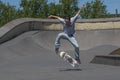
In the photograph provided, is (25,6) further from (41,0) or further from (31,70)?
(31,70)

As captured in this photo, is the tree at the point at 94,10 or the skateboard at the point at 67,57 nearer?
the skateboard at the point at 67,57

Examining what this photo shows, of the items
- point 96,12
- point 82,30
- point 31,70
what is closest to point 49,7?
point 96,12

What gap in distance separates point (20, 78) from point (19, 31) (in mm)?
10279

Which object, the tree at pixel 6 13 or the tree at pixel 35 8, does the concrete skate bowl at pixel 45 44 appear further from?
the tree at pixel 6 13

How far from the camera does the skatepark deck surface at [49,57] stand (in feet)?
38.3

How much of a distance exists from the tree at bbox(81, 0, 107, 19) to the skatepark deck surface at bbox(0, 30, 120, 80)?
25661 millimetres

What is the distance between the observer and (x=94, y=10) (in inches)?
1893

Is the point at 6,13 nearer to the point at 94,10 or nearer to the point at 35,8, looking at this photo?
the point at 35,8

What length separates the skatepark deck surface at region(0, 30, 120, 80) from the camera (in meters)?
11.7

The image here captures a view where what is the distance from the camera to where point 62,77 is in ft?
36.5

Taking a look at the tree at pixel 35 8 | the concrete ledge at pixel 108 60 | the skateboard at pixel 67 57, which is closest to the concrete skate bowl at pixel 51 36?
the concrete ledge at pixel 108 60

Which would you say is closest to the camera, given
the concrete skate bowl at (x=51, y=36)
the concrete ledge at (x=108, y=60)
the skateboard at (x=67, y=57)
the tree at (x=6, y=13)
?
the skateboard at (x=67, y=57)

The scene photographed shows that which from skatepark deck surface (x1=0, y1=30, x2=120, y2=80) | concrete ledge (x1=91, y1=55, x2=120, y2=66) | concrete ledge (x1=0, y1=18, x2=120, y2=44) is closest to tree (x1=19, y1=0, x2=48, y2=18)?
concrete ledge (x1=0, y1=18, x2=120, y2=44)

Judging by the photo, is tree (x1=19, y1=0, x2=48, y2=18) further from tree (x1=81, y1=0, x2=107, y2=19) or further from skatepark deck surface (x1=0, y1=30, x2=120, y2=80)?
skatepark deck surface (x1=0, y1=30, x2=120, y2=80)
